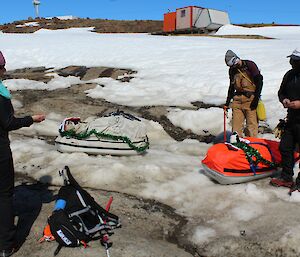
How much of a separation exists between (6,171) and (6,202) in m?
0.39

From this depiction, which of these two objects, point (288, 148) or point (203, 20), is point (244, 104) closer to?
point (288, 148)

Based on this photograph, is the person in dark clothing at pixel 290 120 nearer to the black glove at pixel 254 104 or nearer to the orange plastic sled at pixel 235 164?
the orange plastic sled at pixel 235 164

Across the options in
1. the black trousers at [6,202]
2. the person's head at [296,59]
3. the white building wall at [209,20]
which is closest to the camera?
the black trousers at [6,202]

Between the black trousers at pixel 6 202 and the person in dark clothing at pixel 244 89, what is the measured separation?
199 inches

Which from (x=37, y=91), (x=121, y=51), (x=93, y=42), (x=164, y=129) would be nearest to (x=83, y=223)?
(x=164, y=129)

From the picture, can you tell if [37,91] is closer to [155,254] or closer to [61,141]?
[61,141]

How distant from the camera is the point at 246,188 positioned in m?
6.06

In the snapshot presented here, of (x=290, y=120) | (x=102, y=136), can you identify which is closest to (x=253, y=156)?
(x=290, y=120)

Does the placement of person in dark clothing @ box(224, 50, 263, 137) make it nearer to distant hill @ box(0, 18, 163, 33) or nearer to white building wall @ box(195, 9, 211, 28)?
white building wall @ box(195, 9, 211, 28)

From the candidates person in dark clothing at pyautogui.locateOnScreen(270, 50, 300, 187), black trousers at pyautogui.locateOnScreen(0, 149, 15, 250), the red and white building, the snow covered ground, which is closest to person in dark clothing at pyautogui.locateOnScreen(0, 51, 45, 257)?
black trousers at pyautogui.locateOnScreen(0, 149, 15, 250)

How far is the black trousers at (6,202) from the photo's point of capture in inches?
171

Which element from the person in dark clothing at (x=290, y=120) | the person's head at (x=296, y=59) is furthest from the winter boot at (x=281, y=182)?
the person's head at (x=296, y=59)

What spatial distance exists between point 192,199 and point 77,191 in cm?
197

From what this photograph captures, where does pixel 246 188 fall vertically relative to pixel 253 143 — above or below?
below
